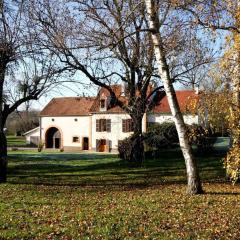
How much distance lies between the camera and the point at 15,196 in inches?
583

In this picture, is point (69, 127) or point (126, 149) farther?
point (69, 127)

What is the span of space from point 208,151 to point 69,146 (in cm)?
3115

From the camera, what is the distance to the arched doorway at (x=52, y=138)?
206 feet

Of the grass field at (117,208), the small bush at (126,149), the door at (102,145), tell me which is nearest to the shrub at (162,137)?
the small bush at (126,149)

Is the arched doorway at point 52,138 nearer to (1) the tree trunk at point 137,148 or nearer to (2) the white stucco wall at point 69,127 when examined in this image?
(2) the white stucco wall at point 69,127

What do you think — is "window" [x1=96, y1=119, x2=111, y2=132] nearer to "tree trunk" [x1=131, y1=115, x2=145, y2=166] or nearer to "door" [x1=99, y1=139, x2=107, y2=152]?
"door" [x1=99, y1=139, x2=107, y2=152]

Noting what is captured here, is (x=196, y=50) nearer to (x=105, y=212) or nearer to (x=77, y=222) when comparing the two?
(x=105, y=212)

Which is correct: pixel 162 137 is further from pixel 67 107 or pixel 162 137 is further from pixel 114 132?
pixel 67 107

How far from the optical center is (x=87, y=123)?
59.7 meters

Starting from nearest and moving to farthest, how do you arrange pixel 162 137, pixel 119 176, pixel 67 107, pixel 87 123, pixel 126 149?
pixel 119 176
pixel 126 149
pixel 162 137
pixel 87 123
pixel 67 107

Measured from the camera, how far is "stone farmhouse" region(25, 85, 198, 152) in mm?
54269

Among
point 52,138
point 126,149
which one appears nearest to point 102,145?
point 52,138

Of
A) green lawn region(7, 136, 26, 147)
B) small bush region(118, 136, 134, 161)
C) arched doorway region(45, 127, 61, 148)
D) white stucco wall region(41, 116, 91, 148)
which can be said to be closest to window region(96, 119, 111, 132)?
white stucco wall region(41, 116, 91, 148)

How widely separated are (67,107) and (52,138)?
4894 mm
